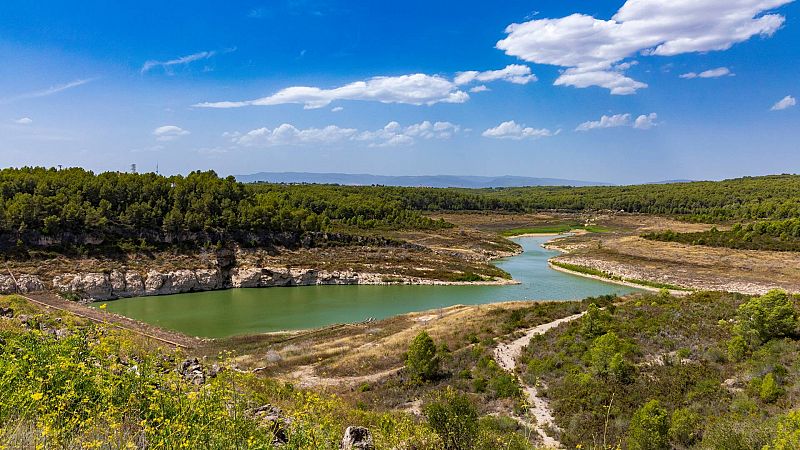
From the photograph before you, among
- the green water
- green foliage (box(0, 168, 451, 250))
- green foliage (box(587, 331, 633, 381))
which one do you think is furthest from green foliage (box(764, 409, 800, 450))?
green foliage (box(0, 168, 451, 250))

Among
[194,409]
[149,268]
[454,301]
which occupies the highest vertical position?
[194,409]

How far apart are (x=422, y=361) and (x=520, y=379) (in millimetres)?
4183

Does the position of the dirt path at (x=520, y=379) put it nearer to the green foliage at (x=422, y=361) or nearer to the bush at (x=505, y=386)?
A: the bush at (x=505, y=386)

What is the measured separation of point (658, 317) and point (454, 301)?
25.0 m

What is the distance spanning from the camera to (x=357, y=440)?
350 inches

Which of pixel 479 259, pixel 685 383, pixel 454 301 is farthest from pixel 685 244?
pixel 685 383

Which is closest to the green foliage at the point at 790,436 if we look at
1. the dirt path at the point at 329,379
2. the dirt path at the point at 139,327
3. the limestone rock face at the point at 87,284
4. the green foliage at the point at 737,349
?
the green foliage at the point at 737,349

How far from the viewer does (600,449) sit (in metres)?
11.3

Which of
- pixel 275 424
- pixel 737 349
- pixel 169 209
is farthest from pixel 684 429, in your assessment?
pixel 169 209

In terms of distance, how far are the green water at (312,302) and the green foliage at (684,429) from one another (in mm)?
28417

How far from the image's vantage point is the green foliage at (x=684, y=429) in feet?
40.7

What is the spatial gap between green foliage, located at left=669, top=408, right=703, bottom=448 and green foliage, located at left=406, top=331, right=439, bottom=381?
971 cm

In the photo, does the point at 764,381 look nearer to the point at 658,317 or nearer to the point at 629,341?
the point at 629,341

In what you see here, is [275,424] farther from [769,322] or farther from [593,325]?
[769,322]
